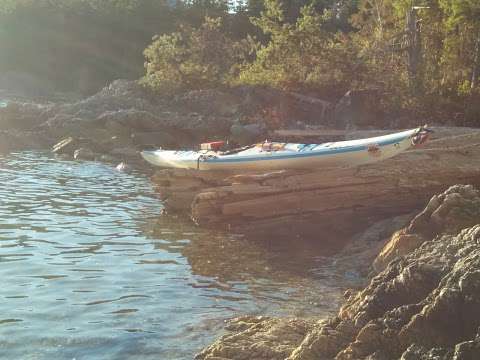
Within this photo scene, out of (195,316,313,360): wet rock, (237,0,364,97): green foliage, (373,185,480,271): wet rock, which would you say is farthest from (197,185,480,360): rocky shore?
(237,0,364,97): green foliage

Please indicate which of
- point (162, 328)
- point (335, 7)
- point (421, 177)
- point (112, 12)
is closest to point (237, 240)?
point (421, 177)

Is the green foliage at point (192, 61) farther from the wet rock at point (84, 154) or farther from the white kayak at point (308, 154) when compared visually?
the white kayak at point (308, 154)

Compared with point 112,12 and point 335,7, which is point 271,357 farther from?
point 112,12

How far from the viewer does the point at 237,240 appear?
10.3m

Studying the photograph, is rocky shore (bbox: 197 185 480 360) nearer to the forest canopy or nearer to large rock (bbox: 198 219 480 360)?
large rock (bbox: 198 219 480 360)

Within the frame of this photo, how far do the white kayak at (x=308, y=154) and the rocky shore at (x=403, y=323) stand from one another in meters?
5.88

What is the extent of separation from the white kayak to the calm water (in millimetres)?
1498

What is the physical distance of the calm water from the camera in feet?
19.7

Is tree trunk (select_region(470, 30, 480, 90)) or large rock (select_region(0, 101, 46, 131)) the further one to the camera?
large rock (select_region(0, 101, 46, 131))

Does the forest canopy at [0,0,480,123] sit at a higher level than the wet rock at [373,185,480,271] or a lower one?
higher

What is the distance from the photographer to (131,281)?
7957mm

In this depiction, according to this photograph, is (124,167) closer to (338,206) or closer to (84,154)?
(84,154)

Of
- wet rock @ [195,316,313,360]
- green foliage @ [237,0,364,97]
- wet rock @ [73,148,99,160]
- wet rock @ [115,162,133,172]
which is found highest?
green foliage @ [237,0,364,97]

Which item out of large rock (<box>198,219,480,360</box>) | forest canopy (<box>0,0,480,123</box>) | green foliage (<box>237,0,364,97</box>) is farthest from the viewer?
green foliage (<box>237,0,364,97</box>)
